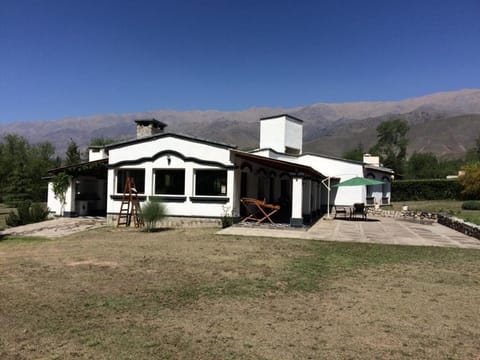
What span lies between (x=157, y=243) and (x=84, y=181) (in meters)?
10.2

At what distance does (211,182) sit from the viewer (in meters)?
15.1

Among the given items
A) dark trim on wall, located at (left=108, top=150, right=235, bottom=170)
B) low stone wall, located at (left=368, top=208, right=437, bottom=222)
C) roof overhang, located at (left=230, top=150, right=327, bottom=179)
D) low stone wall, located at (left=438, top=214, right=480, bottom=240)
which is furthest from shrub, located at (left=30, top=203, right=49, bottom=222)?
low stone wall, located at (left=368, top=208, right=437, bottom=222)

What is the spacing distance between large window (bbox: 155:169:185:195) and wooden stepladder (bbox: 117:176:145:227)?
38.8 inches

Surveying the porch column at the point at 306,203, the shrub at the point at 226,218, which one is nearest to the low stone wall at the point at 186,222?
the shrub at the point at 226,218

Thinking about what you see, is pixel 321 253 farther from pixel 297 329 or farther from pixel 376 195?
pixel 376 195

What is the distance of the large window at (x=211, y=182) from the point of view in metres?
15.0

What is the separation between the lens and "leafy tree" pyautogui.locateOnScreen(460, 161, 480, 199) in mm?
30103

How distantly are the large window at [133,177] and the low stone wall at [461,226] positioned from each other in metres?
12.9

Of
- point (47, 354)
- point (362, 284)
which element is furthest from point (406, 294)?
point (47, 354)

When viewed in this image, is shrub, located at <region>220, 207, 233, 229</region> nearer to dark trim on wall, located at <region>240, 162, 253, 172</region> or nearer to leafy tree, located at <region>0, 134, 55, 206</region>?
dark trim on wall, located at <region>240, 162, 253, 172</region>

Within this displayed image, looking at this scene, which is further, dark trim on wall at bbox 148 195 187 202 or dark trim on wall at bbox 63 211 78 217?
dark trim on wall at bbox 63 211 78 217

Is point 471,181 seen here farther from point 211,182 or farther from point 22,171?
point 22,171

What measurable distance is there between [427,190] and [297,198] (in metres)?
25.9

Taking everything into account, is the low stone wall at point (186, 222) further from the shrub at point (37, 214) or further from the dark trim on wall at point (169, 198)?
the shrub at point (37, 214)
